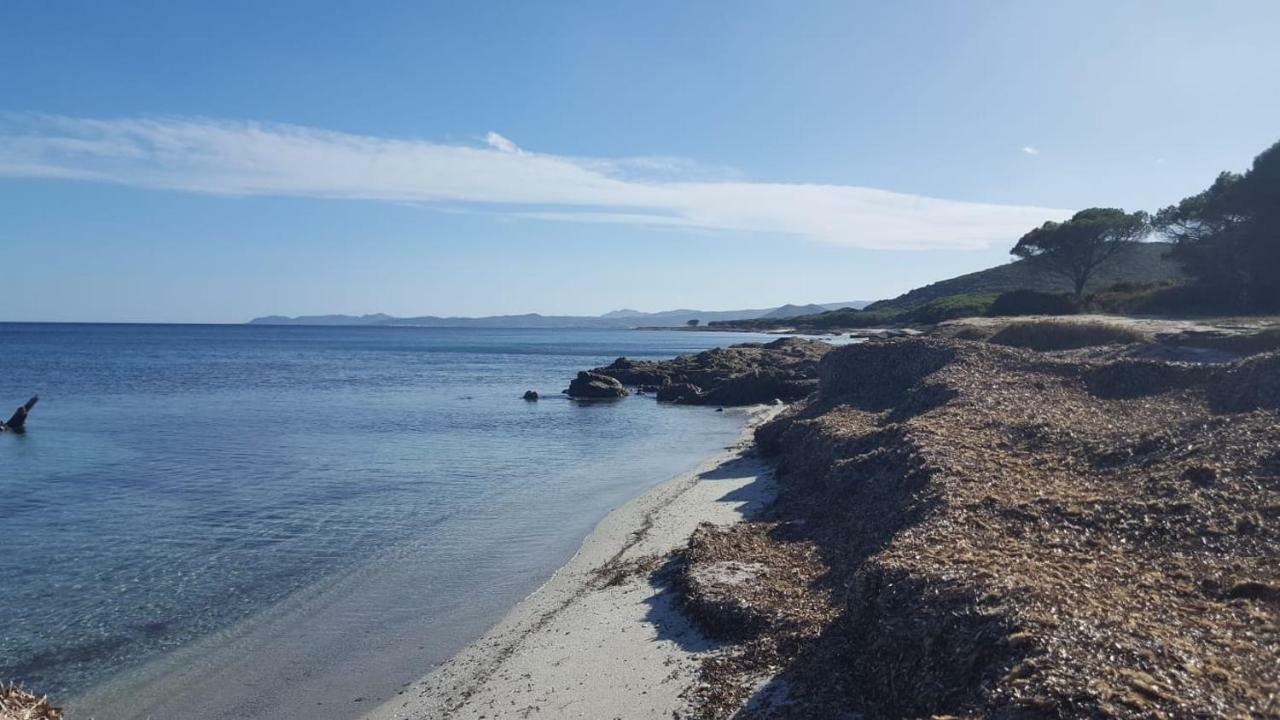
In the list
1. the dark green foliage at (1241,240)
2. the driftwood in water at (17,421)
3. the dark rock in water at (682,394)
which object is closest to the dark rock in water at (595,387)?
the dark rock in water at (682,394)

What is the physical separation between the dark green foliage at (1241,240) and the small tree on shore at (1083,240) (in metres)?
12.2

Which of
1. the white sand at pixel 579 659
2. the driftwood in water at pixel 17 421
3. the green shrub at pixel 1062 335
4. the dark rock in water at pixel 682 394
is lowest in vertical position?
the dark rock in water at pixel 682 394

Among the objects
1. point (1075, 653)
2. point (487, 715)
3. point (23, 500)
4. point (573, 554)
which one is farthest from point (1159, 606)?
point (23, 500)

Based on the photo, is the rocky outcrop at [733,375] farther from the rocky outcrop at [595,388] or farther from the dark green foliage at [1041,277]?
the dark green foliage at [1041,277]

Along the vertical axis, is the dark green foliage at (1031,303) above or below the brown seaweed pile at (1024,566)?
above

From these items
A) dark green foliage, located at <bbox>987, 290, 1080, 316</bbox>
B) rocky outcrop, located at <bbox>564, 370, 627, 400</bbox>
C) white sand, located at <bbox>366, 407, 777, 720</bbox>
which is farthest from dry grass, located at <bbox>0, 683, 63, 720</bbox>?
dark green foliage, located at <bbox>987, 290, 1080, 316</bbox>

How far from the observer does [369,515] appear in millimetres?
19188

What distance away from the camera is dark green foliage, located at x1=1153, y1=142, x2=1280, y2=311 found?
37531mm

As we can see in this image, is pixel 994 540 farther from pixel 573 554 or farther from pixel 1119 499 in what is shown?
pixel 573 554

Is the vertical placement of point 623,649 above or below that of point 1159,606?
below

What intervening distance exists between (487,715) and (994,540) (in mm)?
6088

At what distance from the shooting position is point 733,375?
171 ft

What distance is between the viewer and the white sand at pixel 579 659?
355 inches

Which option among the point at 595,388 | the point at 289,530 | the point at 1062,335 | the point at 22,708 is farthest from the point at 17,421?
the point at 1062,335
